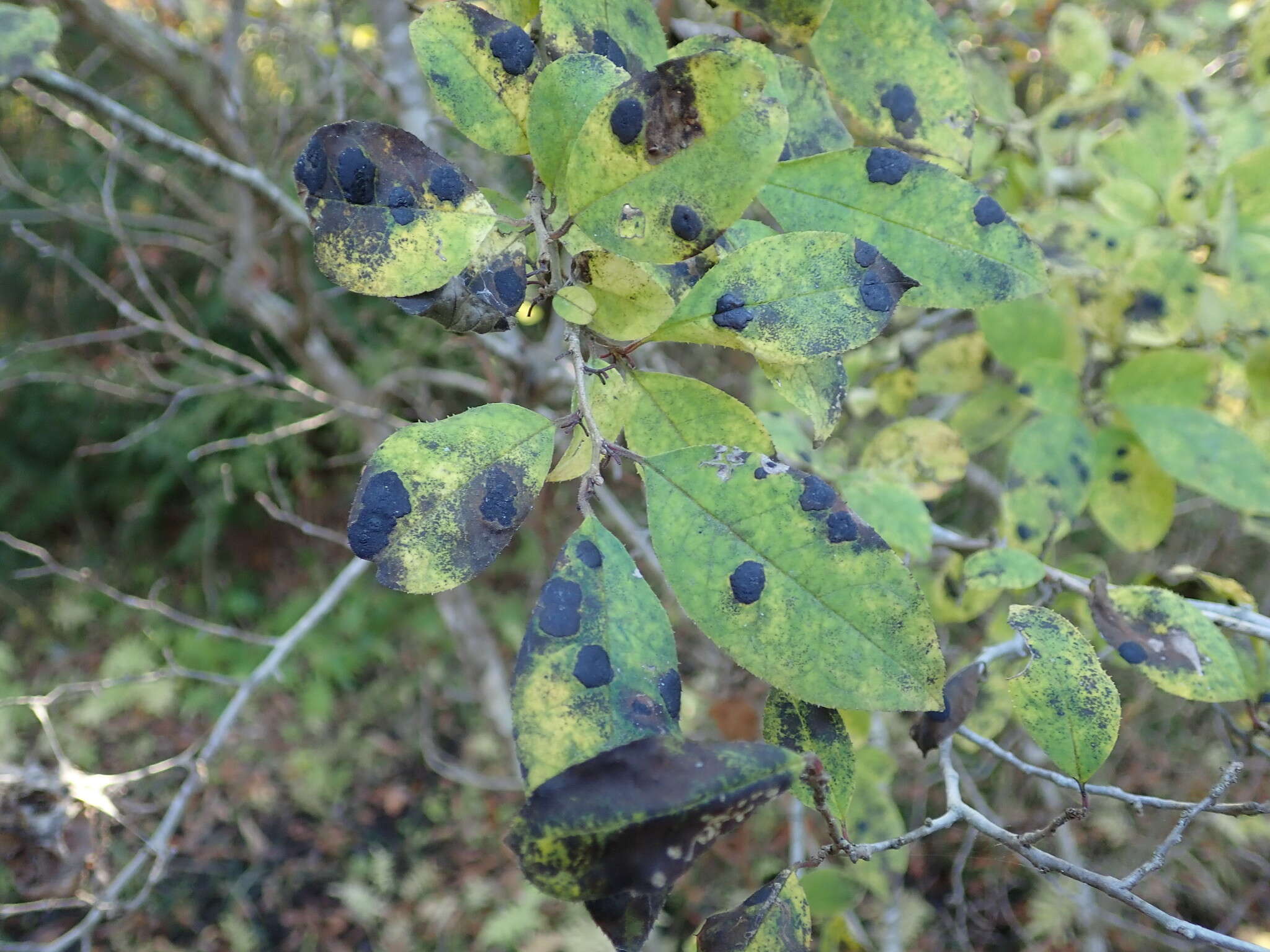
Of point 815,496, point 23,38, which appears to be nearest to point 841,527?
point 815,496

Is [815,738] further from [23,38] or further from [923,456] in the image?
[23,38]

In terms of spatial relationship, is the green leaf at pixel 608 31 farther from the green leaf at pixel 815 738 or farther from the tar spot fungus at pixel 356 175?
the green leaf at pixel 815 738

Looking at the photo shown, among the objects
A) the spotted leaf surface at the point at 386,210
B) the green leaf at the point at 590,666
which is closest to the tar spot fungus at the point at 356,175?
the spotted leaf surface at the point at 386,210

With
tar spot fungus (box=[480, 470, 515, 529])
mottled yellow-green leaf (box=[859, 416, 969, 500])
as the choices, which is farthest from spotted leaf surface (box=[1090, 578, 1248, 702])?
tar spot fungus (box=[480, 470, 515, 529])

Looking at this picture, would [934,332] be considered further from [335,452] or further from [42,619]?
[42,619]

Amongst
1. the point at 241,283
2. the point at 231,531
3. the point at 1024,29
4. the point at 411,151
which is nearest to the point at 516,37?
the point at 411,151

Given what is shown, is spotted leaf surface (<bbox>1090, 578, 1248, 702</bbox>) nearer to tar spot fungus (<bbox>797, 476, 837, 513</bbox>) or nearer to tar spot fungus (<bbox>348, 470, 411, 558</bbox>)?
tar spot fungus (<bbox>797, 476, 837, 513</bbox>)
